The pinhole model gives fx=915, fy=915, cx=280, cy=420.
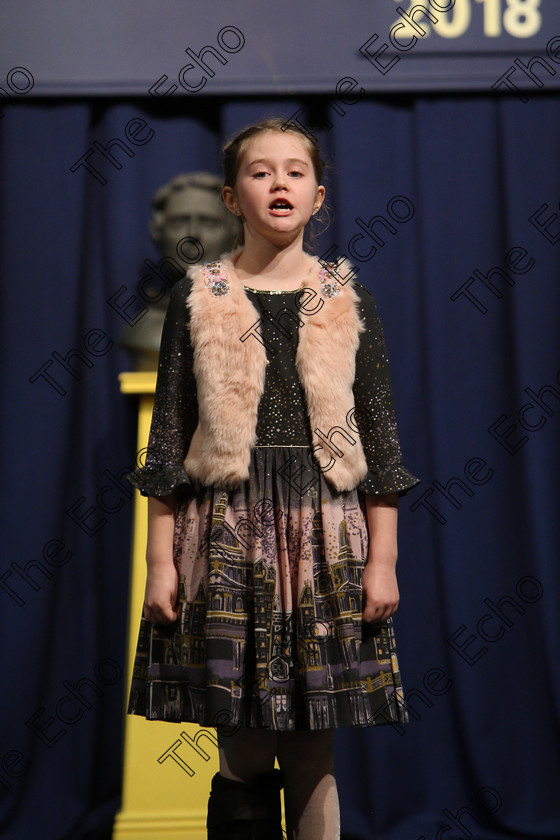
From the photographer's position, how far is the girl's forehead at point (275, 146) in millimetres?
1317

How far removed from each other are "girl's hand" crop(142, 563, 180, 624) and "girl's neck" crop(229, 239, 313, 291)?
432 millimetres

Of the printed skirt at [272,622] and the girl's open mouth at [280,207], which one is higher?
the girl's open mouth at [280,207]

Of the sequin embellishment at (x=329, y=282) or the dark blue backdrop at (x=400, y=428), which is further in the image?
the dark blue backdrop at (x=400, y=428)

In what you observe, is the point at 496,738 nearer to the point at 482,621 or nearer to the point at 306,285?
the point at 482,621

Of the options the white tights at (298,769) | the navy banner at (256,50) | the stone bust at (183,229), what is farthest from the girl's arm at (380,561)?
the navy banner at (256,50)

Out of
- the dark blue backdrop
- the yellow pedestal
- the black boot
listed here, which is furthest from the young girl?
the dark blue backdrop

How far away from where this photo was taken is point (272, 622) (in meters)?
1.21

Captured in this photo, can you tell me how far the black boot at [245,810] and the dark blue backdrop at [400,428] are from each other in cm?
93

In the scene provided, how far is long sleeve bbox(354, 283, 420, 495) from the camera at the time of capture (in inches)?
51.8

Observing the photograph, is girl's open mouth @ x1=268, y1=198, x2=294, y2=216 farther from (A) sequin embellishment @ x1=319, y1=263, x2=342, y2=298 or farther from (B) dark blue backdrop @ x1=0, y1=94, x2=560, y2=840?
(B) dark blue backdrop @ x1=0, y1=94, x2=560, y2=840

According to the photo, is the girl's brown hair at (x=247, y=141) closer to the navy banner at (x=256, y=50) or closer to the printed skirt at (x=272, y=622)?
the printed skirt at (x=272, y=622)

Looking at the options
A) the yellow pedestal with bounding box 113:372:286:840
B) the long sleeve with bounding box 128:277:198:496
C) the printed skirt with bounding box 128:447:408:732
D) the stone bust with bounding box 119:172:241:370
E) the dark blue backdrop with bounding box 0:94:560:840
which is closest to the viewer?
the printed skirt with bounding box 128:447:408:732

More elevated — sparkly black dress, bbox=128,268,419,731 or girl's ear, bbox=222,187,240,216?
girl's ear, bbox=222,187,240,216

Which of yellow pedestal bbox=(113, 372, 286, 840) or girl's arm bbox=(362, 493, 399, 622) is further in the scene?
yellow pedestal bbox=(113, 372, 286, 840)
